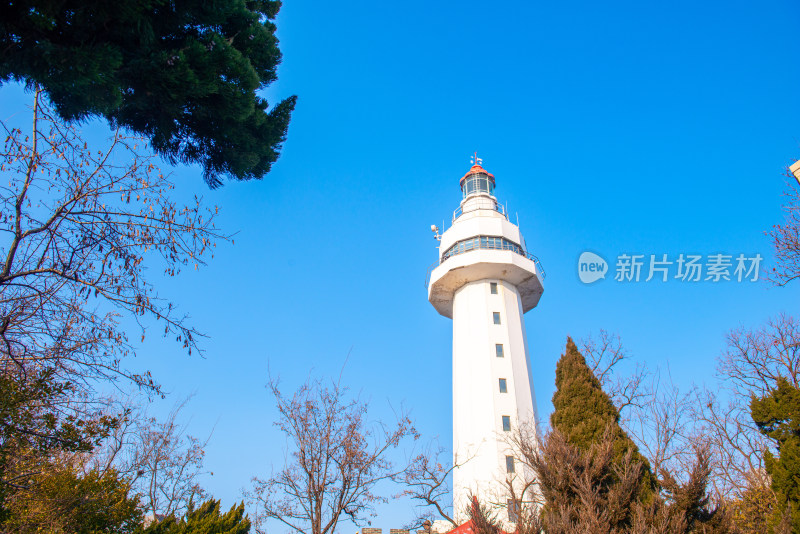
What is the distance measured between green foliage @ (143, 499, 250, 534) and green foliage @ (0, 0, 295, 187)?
15534 millimetres

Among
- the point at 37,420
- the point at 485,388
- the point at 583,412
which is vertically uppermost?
the point at 485,388

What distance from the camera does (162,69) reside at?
20.7 ft

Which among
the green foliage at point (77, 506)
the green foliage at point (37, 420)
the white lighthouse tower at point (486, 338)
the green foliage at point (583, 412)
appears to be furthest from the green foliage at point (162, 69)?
the white lighthouse tower at point (486, 338)

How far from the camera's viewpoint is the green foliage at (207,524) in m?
18.1

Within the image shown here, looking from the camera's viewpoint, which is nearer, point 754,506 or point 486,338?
point 754,506

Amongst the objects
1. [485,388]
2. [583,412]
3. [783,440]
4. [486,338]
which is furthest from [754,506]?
[486,338]

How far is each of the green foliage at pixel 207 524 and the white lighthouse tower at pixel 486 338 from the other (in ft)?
31.2

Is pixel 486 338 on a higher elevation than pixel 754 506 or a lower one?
higher

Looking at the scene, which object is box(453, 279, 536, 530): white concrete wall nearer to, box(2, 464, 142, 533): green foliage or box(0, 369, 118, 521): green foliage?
box(2, 464, 142, 533): green foliage

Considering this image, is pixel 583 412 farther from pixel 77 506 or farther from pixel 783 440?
pixel 77 506

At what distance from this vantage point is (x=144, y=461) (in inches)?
920

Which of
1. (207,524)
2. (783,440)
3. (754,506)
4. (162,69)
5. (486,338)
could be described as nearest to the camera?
(162,69)

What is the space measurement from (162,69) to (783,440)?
643 inches

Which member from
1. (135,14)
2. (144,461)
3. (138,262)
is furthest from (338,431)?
(144,461)
